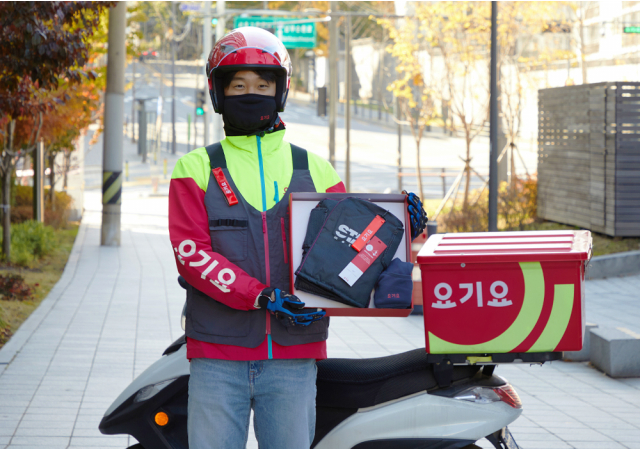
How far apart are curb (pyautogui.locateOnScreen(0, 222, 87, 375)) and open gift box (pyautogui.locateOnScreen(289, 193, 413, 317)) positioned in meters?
4.20

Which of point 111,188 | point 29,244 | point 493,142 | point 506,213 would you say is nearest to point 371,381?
point 493,142

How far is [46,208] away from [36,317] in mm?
11541

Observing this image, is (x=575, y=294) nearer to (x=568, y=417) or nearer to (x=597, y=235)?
(x=568, y=417)

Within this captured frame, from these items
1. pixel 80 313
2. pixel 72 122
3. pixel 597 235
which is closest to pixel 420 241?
pixel 80 313

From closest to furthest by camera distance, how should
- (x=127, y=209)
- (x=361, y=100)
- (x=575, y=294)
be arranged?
(x=575, y=294)
(x=127, y=209)
(x=361, y=100)

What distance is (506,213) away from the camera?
15719 mm

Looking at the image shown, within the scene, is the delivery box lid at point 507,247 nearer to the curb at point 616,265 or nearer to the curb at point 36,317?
the curb at point 36,317

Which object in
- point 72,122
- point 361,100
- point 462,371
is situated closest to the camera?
point 462,371

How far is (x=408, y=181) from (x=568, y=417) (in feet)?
85.6

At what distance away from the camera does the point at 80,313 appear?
27.3 ft

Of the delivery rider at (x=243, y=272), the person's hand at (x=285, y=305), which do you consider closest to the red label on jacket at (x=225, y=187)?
the delivery rider at (x=243, y=272)

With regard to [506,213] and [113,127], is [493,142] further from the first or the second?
[113,127]

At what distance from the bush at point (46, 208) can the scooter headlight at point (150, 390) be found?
50.7 ft

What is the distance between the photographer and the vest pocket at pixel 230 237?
7.81 feet
